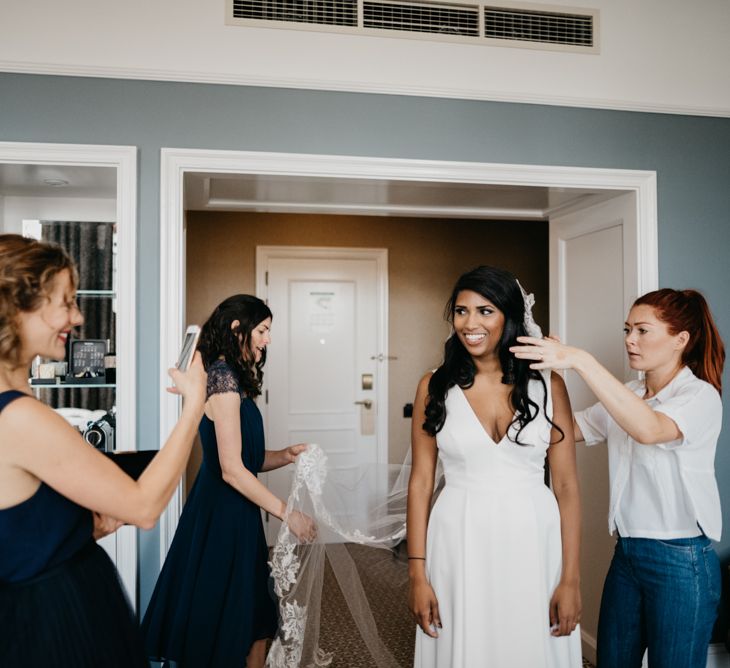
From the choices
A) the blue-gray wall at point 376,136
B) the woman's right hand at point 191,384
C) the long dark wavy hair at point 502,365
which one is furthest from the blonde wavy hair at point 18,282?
the blue-gray wall at point 376,136

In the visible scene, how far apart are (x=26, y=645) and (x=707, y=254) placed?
9.75ft

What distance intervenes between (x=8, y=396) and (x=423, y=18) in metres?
2.30

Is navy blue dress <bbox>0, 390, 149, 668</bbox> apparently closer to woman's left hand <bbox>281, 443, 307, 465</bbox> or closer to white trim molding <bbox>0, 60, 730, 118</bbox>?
woman's left hand <bbox>281, 443, 307, 465</bbox>

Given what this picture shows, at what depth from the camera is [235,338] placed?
7.62 feet

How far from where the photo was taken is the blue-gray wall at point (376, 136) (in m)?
2.52

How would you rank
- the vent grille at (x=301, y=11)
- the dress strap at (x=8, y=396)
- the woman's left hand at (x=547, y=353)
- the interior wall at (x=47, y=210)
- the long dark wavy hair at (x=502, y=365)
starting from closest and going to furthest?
the dress strap at (x=8, y=396) → the woman's left hand at (x=547, y=353) → the long dark wavy hair at (x=502, y=365) → the vent grille at (x=301, y=11) → the interior wall at (x=47, y=210)

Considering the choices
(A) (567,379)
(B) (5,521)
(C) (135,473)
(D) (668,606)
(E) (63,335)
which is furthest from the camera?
(A) (567,379)

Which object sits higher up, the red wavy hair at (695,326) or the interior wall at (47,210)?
the interior wall at (47,210)

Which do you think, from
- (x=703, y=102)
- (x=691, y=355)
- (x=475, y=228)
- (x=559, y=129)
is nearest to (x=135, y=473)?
(x=691, y=355)

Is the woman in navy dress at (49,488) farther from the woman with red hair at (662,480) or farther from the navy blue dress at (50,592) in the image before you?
the woman with red hair at (662,480)

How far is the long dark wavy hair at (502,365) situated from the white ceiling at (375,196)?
35.6 inches

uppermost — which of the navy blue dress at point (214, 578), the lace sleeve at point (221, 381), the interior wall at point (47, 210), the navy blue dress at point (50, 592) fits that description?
the interior wall at point (47, 210)

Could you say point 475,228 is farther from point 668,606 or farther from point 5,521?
point 5,521

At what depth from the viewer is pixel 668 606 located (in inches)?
77.0
